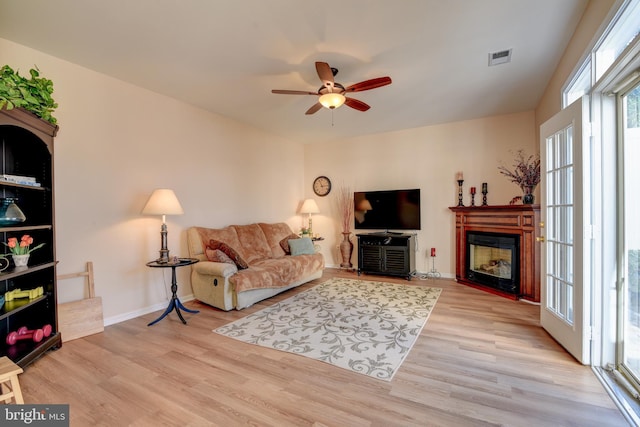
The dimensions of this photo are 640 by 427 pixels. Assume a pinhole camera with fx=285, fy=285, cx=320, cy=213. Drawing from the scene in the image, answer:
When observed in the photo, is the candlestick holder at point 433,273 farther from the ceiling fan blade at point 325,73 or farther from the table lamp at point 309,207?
the ceiling fan blade at point 325,73

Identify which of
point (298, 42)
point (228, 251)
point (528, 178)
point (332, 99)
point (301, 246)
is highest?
point (298, 42)

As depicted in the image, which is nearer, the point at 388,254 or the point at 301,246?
the point at 301,246

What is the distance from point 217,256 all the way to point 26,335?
1.78 meters

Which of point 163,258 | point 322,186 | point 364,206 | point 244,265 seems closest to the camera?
point 163,258

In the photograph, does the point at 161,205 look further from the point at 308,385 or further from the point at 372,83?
the point at 372,83

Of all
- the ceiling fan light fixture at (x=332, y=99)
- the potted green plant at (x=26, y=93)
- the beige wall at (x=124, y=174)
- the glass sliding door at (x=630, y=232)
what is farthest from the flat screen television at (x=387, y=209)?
the potted green plant at (x=26, y=93)

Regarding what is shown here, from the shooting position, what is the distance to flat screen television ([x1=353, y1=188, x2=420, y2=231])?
528cm

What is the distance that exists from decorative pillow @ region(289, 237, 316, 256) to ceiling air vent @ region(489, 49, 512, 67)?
11.9ft

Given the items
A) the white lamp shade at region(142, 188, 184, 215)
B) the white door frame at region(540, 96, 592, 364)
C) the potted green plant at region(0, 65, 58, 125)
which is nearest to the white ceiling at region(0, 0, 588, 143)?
the potted green plant at region(0, 65, 58, 125)

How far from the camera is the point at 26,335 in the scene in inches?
93.2

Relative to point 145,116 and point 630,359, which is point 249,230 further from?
point 630,359

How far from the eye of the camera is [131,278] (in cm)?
339

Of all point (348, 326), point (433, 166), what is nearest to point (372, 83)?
point (348, 326)

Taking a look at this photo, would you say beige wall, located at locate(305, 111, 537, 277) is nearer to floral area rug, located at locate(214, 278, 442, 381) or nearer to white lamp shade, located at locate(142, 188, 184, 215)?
floral area rug, located at locate(214, 278, 442, 381)
